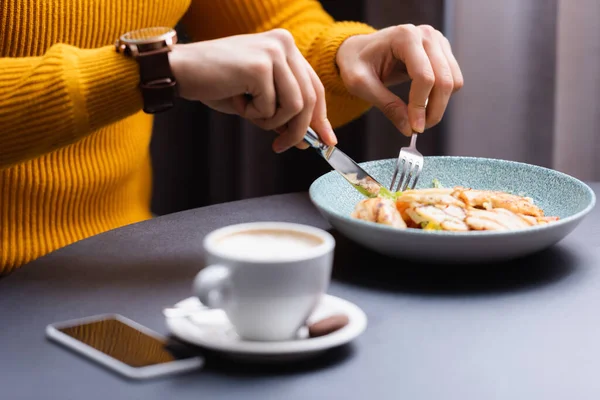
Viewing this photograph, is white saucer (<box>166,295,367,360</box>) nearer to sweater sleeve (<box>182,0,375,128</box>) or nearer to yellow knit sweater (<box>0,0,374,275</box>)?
yellow knit sweater (<box>0,0,374,275</box>)

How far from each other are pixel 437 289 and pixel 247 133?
133 centimetres

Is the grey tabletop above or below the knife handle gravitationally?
below

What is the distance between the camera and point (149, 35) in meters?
0.96

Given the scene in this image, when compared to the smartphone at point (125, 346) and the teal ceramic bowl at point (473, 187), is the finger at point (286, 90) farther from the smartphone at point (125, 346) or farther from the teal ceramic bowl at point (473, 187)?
the smartphone at point (125, 346)

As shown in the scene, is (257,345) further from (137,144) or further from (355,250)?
(137,144)

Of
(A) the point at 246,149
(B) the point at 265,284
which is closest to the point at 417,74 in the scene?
(B) the point at 265,284

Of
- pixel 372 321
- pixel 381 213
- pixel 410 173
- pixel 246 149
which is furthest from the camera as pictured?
pixel 246 149

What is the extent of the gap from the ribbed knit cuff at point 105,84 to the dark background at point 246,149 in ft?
3.04

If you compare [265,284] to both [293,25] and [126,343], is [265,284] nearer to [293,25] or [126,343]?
[126,343]

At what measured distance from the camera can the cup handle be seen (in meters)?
0.61

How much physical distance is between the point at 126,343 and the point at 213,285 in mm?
106

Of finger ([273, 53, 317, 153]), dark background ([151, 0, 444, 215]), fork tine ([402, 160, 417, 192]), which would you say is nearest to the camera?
finger ([273, 53, 317, 153])

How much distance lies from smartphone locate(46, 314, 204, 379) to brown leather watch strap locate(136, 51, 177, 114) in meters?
0.31

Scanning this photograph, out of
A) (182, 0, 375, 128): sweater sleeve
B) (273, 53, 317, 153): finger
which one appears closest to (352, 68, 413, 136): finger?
(182, 0, 375, 128): sweater sleeve
